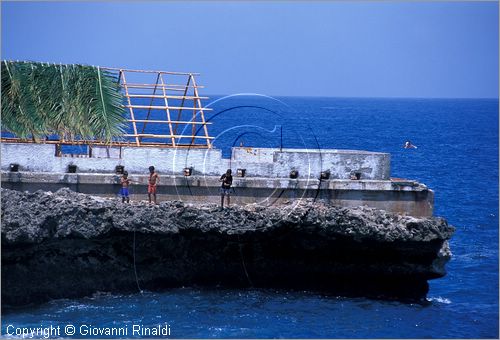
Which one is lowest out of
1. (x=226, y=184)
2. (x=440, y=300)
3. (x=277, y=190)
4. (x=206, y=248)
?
(x=440, y=300)

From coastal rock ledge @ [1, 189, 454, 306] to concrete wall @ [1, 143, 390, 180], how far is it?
55.5 inches

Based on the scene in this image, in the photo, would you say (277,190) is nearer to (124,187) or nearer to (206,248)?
(206,248)

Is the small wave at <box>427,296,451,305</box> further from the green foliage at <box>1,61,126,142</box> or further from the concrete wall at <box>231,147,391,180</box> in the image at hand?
the green foliage at <box>1,61,126,142</box>

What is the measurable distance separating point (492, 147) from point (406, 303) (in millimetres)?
51022

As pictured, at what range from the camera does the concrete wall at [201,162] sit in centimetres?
2781

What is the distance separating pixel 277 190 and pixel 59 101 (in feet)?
23.9

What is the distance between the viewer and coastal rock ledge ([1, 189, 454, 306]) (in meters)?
25.8

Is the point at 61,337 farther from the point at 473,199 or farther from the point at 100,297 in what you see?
the point at 473,199

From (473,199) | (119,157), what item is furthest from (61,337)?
(473,199)

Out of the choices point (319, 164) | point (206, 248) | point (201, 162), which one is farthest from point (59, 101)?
point (319, 164)

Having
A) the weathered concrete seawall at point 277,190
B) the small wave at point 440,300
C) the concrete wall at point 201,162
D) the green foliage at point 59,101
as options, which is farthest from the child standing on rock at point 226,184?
the small wave at point 440,300

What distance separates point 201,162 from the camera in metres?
28.1

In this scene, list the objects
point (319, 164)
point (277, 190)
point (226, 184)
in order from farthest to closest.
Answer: point (319, 164) < point (277, 190) < point (226, 184)

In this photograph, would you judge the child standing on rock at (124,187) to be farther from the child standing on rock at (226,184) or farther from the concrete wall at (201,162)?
the child standing on rock at (226,184)
